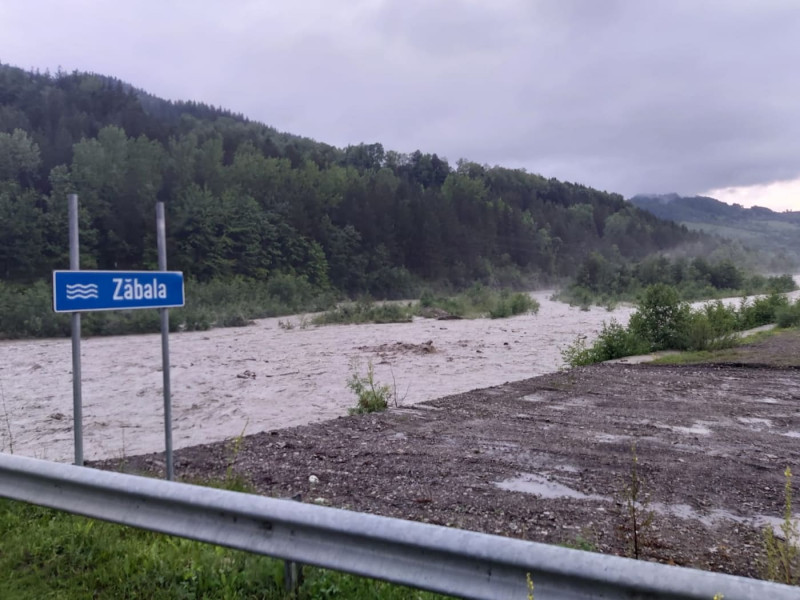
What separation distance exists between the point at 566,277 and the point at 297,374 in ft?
193

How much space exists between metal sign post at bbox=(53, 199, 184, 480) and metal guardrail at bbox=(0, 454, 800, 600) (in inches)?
40.6

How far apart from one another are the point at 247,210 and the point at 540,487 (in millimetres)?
49347

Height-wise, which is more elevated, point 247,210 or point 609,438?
point 247,210

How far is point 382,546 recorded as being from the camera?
99.7 inches

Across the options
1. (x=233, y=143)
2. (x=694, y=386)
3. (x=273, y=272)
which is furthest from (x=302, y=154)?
(x=694, y=386)

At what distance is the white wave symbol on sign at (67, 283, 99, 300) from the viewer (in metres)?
4.27

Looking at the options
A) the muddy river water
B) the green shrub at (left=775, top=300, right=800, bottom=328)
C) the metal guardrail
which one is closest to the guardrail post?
the metal guardrail

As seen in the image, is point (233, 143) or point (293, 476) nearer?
point (293, 476)

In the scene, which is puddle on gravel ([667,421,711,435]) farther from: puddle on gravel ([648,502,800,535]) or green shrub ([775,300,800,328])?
green shrub ([775,300,800,328])

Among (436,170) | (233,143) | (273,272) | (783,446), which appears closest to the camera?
(783,446)

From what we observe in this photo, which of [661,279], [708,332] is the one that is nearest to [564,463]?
[708,332]

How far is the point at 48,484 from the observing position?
11.2ft

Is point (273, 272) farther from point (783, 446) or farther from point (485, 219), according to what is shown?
point (783, 446)

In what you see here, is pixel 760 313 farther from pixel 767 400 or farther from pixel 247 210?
pixel 247 210
